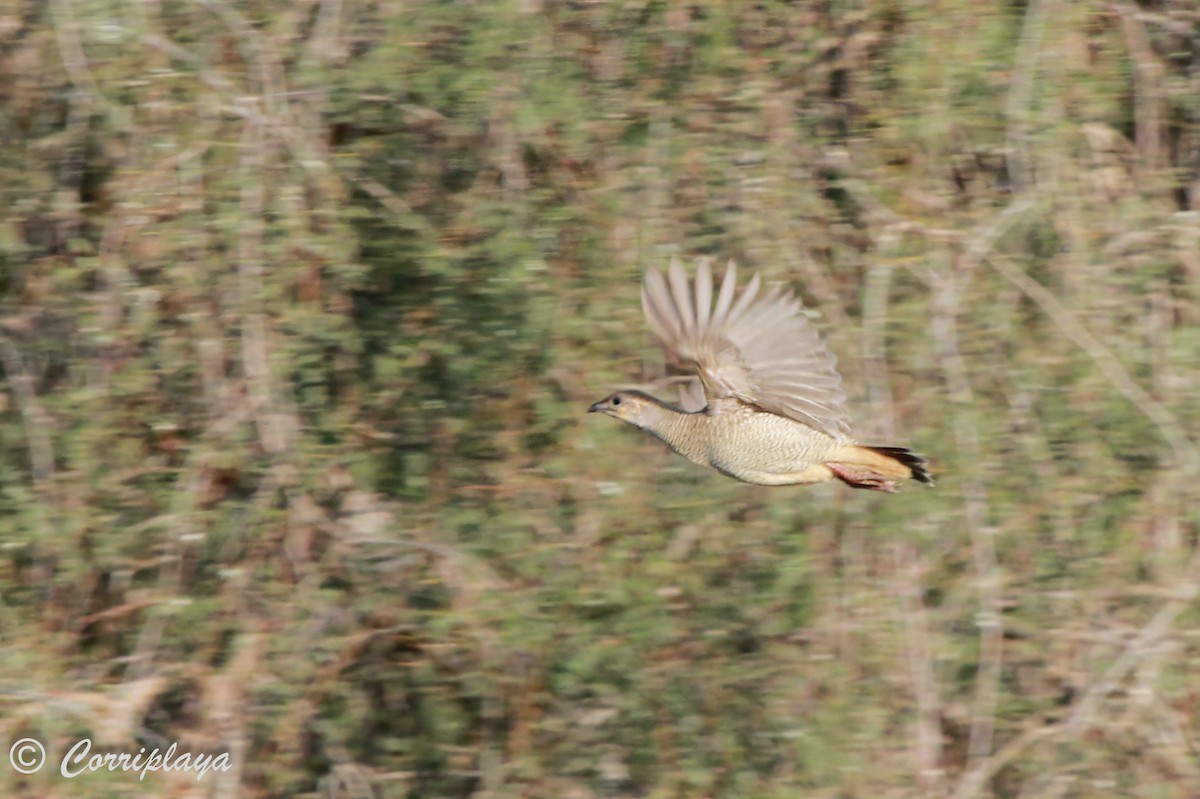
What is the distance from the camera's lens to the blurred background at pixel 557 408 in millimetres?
5016

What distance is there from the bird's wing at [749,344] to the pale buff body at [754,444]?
0.04 m

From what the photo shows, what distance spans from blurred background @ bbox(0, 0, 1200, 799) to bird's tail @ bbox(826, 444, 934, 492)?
301 millimetres

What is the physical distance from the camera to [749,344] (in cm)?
453

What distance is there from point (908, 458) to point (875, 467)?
10 centimetres

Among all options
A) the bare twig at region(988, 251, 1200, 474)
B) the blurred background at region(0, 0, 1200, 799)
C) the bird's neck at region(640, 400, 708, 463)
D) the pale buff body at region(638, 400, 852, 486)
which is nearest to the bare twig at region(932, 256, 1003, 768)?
the blurred background at region(0, 0, 1200, 799)

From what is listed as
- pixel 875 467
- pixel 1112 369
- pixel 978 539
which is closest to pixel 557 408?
pixel 875 467

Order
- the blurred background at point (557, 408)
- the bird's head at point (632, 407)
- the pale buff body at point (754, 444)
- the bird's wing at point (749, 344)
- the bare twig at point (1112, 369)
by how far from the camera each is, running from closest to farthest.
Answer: the bird's wing at point (749, 344)
the pale buff body at point (754, 444)
the bird's head at point (632, 407)
the blurred background at point (557, 408)
the bare twig at point (1112, 369)

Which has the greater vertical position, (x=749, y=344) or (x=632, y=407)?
(x=749, y=344)

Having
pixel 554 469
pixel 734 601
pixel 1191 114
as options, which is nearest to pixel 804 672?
pixel 734 601

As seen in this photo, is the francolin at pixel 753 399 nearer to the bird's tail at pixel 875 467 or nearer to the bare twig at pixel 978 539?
Answer: the bird's tail at pixel 875 467

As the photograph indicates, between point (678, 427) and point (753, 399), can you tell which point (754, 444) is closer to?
point (753, 399)

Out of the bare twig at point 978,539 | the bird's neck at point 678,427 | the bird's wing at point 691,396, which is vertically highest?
the bird's neck at point 678,427

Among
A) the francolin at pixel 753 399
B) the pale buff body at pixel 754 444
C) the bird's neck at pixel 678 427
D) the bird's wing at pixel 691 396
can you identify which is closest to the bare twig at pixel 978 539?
the francolin at pixel 753 399

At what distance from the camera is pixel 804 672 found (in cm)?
495
